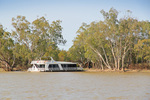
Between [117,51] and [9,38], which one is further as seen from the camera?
[9,38]

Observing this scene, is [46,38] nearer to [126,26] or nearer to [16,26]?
[16,26]

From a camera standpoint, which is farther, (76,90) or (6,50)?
(6,50)

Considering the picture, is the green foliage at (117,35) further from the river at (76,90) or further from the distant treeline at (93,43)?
the river at (76,90)

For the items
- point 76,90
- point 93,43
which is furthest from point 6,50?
point 76,90

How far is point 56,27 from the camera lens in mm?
60219

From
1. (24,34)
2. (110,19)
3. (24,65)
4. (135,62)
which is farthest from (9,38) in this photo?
(135,62)

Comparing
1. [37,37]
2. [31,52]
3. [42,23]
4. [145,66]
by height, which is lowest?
[145,66]

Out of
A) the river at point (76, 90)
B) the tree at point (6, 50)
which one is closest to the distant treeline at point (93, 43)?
the tree at point (6, 50)

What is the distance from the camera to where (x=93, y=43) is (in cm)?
5206

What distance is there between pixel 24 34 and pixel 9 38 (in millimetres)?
3642

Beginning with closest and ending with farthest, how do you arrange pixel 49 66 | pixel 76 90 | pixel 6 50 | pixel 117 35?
pixel 76 90 < pixel 117 35 < pixel 49 66 < pixel 6 50

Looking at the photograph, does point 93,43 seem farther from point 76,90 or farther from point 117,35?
point 76,90

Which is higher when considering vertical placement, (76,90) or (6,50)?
(6,50)

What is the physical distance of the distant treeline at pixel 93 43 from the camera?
47.4 metres
